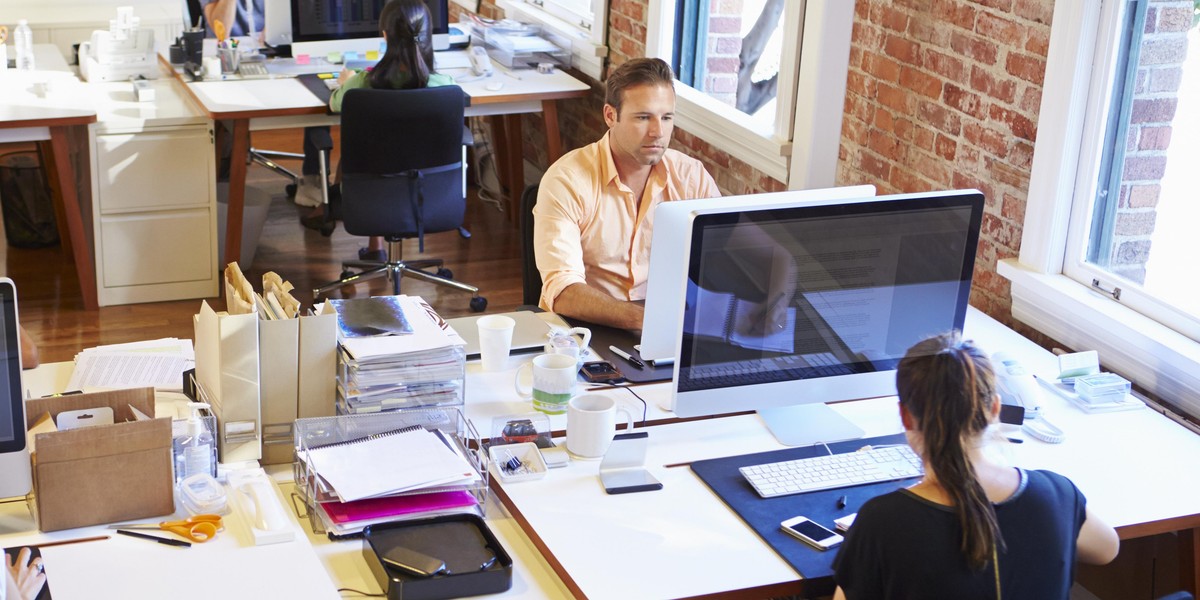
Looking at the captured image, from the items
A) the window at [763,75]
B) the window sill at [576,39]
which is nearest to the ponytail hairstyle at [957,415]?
the window at [763,75]

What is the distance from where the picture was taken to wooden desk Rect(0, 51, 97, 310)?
14.1 feet

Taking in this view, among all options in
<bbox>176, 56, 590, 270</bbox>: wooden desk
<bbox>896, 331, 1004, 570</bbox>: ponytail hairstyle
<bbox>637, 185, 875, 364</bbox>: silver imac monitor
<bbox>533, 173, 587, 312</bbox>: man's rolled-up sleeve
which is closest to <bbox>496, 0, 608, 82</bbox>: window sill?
<bbox>176, 56, 590, 270</bbox>: wooden desk

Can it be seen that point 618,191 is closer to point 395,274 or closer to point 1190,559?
point 1190,559

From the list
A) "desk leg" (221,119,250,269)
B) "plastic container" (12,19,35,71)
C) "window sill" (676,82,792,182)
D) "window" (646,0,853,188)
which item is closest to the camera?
"window" (646,0,853,188)

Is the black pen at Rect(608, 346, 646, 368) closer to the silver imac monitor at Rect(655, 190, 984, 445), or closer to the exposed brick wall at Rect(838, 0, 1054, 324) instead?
the silver imac monitor at Rect(655, 190, 984, 445)

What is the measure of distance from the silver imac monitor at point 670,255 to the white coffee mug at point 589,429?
0.20 meters

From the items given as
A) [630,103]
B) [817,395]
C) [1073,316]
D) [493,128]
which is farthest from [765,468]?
[493,128]

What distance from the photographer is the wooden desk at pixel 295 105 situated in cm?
457

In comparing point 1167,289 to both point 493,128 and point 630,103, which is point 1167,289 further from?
point 493,128

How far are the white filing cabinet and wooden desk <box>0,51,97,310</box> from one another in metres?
0.06

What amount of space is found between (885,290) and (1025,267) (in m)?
0.84

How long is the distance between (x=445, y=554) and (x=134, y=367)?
966 mm

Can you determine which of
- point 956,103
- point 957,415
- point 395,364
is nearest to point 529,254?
point 395,364

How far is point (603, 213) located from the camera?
3182 millimetres
